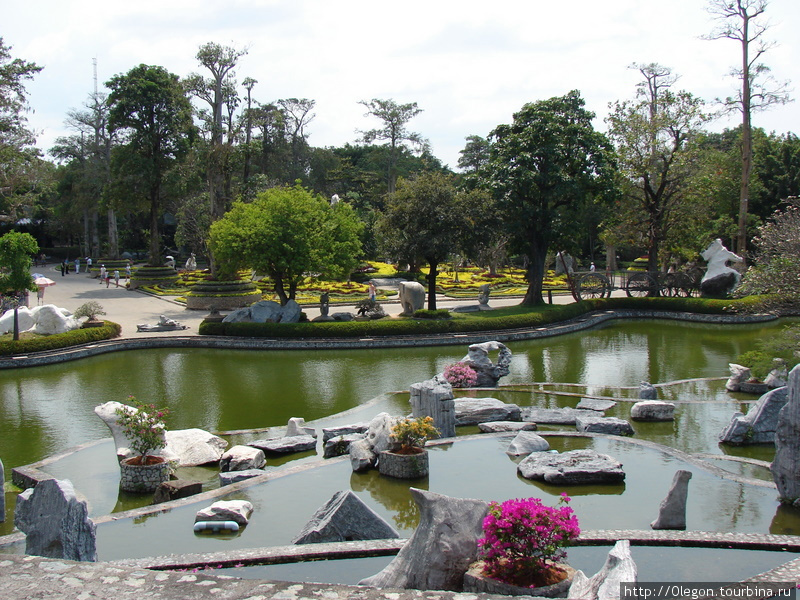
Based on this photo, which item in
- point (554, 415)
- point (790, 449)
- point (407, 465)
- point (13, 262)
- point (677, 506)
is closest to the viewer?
point (677, 506)

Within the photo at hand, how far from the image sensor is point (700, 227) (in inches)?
1337

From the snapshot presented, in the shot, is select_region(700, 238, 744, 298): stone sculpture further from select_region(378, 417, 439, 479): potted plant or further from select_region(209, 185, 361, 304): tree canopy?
select_region(378, 417, 439, 479): potted plant

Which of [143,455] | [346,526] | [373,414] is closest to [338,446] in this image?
[143,455]

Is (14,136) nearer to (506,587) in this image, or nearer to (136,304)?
(136,304)

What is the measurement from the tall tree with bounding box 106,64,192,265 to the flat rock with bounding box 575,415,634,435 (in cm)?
3404

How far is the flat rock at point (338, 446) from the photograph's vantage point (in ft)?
Answer: 40.3

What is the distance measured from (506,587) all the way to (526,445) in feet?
18.6

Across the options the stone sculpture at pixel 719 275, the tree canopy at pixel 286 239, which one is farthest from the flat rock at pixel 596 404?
the stone sculpture at pixel 719 275

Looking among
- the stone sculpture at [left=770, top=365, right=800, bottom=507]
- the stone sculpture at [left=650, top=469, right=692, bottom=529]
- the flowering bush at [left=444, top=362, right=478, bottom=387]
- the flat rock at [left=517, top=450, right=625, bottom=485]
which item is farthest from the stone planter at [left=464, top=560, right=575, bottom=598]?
the flowering bush at [left=444, top=362, right=478, bottom=387]

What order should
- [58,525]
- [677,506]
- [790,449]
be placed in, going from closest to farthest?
1. [58,525]
2. [677,506]
3. [790,449]

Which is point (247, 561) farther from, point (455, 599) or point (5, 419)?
point (5, 419)

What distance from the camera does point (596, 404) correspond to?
50.9 ft

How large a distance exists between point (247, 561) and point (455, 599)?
4.53 meters

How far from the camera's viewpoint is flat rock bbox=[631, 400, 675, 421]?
47.0 feet
